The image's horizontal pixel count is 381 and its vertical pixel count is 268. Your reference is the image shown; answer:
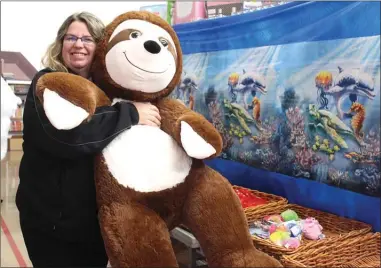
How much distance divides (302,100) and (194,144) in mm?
545

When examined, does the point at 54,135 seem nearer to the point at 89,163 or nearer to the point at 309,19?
the point at 89,163

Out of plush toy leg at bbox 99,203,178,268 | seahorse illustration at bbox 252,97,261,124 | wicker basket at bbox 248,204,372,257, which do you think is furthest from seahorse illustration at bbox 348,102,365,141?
plush toy leg at bbox 99,203,178,268

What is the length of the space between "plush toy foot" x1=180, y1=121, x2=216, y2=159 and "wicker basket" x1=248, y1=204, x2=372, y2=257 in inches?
12.2

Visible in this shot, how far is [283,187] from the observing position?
154cm

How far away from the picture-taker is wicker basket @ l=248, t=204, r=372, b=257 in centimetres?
113

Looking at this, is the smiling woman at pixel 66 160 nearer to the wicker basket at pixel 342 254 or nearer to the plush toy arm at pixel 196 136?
the plush toy arm at pixel 196 136

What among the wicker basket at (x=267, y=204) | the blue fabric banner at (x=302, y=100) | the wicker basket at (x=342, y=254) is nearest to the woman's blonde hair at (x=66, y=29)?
the blue fabric banner at (x=302, y=100)

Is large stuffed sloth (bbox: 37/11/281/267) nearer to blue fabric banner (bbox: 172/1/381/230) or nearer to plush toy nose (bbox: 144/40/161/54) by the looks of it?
plush toy nose (bbox: 144/40/161/54)

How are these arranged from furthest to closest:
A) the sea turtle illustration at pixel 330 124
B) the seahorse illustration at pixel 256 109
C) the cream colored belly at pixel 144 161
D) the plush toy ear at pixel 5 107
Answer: the seahorse illustration at pixel 256 109 → the sea turtle illustration at pixel 330 124 → the cream colored belly at pixel 144 161 → the plush toy ear at pixel 5 107

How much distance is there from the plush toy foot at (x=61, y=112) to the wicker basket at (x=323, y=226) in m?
0.62

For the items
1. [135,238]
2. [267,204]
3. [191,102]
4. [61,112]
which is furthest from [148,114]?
[191,102]

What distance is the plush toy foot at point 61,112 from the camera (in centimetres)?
99

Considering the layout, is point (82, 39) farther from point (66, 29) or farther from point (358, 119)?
point (358, 119)

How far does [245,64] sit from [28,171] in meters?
0.97
